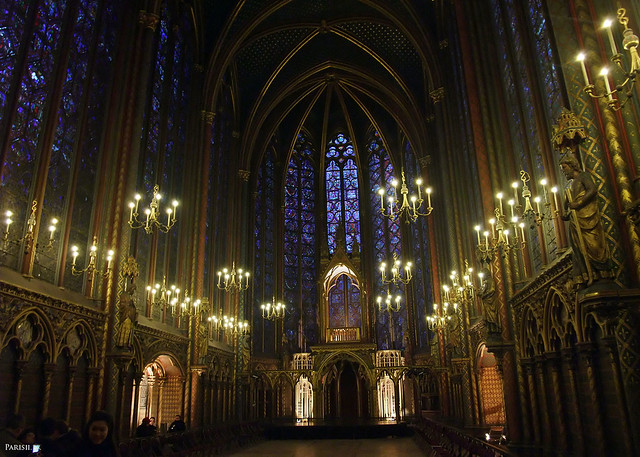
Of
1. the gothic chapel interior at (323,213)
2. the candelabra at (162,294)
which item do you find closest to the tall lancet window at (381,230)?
the gothic chapel interior at (323,213)

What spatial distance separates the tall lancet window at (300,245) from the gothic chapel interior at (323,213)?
0.57 feet

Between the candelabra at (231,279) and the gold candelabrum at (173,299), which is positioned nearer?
the gold candelabrum at (173,299)

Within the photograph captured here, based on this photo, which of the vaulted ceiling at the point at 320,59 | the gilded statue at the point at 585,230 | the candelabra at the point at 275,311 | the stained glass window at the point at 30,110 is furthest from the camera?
the candelabra at the point at 275,311

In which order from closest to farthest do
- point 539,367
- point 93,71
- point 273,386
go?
1. point 539,367
2. point 93,71
3. point 273,386

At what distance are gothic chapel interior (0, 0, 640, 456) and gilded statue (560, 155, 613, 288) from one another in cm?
3

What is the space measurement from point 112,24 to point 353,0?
15.0 metres

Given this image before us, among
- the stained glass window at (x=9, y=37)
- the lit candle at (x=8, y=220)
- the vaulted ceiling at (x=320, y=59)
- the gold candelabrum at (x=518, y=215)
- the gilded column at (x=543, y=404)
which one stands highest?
the vaulted ceiling at (x=320, y=59)

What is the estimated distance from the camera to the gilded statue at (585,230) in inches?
277

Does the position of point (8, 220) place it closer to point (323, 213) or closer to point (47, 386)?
point (47, 386)

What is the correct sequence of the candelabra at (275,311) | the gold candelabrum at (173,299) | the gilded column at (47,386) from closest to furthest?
1. the gilded column at (47,386)
2. the gold candelabrum at (173,299)
3. the candelabra at (275,311)

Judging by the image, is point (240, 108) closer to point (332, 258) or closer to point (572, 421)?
point (332, 258)

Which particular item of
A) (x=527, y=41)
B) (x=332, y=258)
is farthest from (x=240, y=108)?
(x=527, y=41)

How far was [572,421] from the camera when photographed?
1038 centimetres

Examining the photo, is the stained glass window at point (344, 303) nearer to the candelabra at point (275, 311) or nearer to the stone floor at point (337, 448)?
the candelabra at point (275, 311)
